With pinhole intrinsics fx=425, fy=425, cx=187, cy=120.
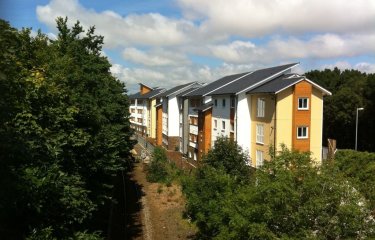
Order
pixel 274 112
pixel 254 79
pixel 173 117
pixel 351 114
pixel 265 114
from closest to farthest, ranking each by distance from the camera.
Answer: pixel 274 112
pixel 265 114
pixel 254 79
pixel 351 114
pixel 173 117

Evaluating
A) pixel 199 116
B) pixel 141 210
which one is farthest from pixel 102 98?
pixel 199 116

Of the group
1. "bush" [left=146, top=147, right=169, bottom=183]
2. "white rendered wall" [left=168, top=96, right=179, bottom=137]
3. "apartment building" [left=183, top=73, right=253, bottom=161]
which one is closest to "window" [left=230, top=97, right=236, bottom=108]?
"apartment building" [left=183, top=73, right=253, bottom=161]

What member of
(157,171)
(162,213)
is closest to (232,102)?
(157,171)

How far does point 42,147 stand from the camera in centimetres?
1237

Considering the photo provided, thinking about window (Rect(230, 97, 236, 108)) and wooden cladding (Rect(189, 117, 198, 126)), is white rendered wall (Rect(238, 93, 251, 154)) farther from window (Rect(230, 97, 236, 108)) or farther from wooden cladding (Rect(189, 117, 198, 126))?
wooden cladding (Rect(189, 117, 198, 126))

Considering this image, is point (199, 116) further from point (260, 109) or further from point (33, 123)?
point (33, 123)

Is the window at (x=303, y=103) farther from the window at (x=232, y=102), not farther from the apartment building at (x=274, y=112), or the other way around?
the window at (x=232, y=102)

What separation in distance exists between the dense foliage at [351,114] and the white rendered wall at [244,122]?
18.7 metres

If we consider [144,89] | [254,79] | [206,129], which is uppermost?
[144,89]

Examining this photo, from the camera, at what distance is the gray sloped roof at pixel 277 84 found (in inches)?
1282

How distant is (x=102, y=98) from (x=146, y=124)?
202 ft

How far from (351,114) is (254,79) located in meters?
18.9

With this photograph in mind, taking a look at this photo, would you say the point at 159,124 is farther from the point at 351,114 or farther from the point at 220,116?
Answer: the point at 351,114

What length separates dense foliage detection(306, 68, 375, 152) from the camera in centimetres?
4925
